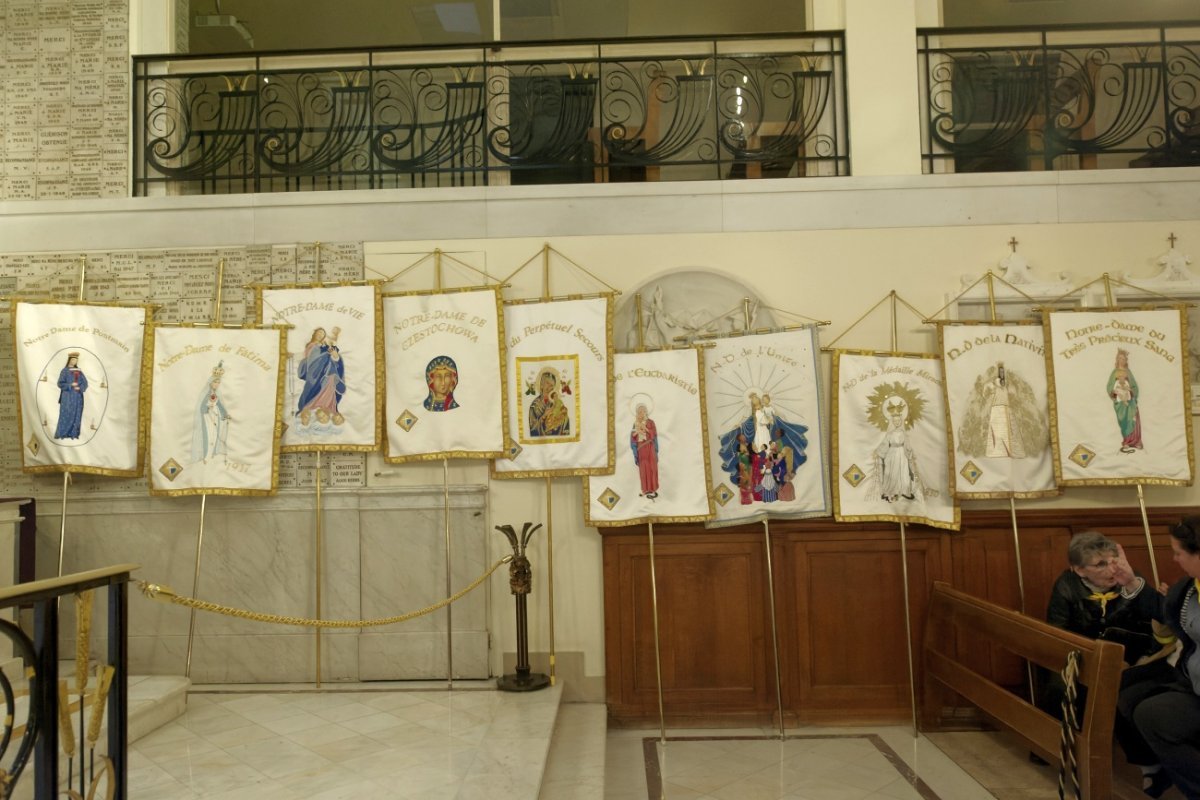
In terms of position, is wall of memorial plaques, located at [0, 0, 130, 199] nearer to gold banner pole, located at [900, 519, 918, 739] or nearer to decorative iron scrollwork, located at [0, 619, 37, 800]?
decorative iron scrollwork, located at [0, 619, 37, 800]

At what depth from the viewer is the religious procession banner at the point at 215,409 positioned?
5961 mm

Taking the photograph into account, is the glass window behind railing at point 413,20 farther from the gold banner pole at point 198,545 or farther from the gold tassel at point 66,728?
the gold tassel at point 66,728

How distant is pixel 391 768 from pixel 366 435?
2.31 metres

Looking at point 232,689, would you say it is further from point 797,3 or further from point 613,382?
point 797,3

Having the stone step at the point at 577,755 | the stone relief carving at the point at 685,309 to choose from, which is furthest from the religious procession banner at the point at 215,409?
the stone step at the point at 577,755

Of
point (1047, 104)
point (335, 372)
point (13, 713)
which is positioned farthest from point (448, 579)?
point (1047, 104)

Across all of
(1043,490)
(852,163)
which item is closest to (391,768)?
(1043,490)

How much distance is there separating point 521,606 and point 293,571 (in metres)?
1.62

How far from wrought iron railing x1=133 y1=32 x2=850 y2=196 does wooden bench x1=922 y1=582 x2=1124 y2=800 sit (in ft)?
10.2

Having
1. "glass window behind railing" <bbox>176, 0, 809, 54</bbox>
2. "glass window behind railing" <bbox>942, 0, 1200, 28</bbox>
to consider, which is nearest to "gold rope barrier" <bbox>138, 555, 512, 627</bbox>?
"glass window behind railing" <bbox>176, 0, 809, 54</bbox>

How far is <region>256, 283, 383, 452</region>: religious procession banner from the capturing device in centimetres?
602

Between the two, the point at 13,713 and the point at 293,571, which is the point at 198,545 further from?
the point at 13,713

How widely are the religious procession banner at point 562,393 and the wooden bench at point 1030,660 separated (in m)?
2.39

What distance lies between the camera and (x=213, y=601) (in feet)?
19.7
